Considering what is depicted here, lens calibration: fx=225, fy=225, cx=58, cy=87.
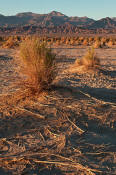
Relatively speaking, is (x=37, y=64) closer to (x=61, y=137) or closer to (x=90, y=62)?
(x=61, y=137)

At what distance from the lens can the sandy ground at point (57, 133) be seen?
266cm

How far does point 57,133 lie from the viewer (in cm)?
338

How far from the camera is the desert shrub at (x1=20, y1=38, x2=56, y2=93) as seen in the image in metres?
4.41

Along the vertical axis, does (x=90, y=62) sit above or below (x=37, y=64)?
below

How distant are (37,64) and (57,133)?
158 cm

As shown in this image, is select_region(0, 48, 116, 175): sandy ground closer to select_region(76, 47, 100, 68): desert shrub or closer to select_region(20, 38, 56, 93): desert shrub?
select_region(20, 38, 56, 93): desert shrub

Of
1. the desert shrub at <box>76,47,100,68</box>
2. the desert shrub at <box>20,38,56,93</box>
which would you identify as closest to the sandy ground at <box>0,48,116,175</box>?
the desert shrub at <box>20,38,56,93</box>

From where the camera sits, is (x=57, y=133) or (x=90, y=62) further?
(x=90, y=62)

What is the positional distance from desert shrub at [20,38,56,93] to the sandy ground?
0.23 metres

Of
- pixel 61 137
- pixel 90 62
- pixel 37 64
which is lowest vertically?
pixel 61 137

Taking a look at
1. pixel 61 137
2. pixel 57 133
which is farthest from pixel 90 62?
pixel 61 137

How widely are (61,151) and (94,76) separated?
534cm

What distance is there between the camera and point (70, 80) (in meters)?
7.52

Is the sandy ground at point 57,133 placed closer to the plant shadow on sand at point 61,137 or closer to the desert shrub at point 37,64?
the plant shadow on sand at point 61,137
